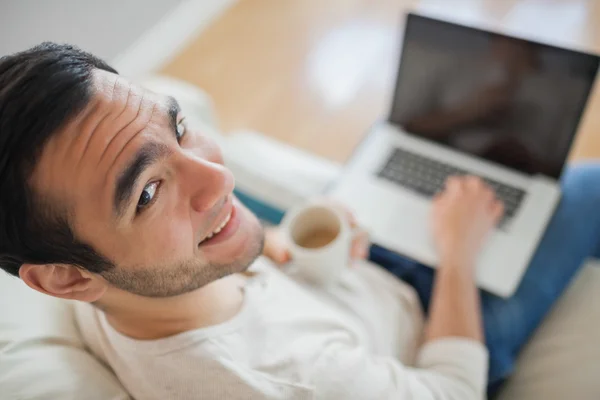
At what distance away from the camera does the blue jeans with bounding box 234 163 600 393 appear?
3.05ft

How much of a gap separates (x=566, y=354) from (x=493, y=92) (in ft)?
1.62

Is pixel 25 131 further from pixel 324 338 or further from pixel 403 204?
pixel 403 204

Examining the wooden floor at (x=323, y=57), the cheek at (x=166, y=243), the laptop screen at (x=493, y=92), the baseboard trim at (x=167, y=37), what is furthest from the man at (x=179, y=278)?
the baseboard trim at (x=167, y=37)

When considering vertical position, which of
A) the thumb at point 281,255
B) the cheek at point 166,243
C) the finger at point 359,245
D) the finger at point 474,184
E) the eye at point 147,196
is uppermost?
the eye at point 147,196

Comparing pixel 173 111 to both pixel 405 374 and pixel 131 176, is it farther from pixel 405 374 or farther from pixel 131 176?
pixel 405 374

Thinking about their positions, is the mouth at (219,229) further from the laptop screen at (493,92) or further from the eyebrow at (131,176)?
the laptop screen at (493,92)

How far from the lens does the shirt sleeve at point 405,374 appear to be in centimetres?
69

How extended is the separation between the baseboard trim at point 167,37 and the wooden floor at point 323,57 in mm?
Result: 42

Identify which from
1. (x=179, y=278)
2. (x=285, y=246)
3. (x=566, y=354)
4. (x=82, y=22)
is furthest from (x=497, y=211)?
(x=82, y=22)

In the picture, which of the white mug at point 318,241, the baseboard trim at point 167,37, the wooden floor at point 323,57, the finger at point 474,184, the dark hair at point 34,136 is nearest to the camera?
the dark hair at point 34,136

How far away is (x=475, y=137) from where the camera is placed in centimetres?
110

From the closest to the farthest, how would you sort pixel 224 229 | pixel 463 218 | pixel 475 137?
pixel 224 229, pixel 463 218, pixel 475 137

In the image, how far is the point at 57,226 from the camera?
564 mm

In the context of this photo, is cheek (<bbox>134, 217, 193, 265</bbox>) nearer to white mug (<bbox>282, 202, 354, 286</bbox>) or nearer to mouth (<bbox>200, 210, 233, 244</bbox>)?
mouth (<bbox>200, 210, 233, 244</bbox>)
